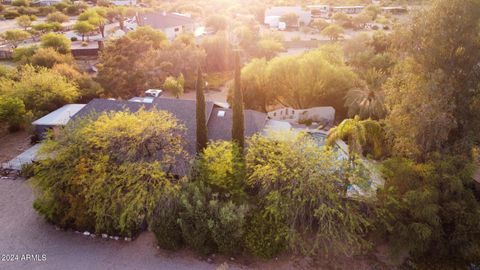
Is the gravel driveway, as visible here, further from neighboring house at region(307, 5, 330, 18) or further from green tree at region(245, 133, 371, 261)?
neighboring house at region(307, 5, 330, 18)

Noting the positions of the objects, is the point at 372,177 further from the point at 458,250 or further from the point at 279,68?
the point at 279,68

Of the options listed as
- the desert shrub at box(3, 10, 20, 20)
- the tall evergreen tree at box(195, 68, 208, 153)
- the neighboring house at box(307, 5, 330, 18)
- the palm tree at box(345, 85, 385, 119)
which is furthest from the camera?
the neighboring house at box(307, 5, 330, 18)

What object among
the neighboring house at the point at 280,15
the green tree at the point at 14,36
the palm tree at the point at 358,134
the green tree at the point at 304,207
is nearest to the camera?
the green tree at the point at 304,207

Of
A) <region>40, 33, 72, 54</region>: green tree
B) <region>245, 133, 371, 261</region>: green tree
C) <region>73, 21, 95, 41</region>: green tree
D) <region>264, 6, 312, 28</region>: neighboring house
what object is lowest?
<region>245, 133, 371, 261</region>: green tree

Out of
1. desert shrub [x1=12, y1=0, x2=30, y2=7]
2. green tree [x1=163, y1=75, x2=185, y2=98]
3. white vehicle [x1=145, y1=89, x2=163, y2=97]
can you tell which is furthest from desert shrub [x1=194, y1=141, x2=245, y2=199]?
desert shrub [x1=12, y1=0, x2=30, y2=7]

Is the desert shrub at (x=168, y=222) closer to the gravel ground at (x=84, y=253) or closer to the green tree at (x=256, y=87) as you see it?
the gravel ground at (x=84, y=253)

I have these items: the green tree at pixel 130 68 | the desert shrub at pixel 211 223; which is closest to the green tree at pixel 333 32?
the green tree at pixel 130 68
